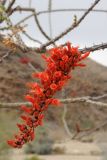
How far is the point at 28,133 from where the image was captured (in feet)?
5.75

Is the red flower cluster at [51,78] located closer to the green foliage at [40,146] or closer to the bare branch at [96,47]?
the bare branch at [96,47]

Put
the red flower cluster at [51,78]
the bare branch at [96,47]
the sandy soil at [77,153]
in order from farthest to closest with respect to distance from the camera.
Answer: the sandy soil at [77,153]
the bare branch at [96,47]
the red flower cluster at [51,78]

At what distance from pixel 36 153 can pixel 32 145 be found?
0.31 metres

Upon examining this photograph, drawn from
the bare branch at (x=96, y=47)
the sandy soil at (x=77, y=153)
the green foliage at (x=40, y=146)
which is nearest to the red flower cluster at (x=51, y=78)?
the bare branch at (x=96, y=47)

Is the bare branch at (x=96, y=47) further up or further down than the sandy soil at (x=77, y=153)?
further up

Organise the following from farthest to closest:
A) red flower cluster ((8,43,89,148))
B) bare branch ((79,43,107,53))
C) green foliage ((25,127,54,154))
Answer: green foliage ((25,127,54,154)) < bare branch ((79,43,107,53)) < red flower cluster ((8,43,89,148))

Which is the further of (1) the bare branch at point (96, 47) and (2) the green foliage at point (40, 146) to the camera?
(2) the green foliage at point (40, 146)

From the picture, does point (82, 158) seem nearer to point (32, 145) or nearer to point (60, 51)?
point (32, 145)

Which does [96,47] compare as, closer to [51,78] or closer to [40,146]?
[51,78]

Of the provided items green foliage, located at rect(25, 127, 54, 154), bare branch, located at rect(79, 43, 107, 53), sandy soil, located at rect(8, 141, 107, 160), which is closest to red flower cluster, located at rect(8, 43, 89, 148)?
bare branch, located at rect(79, 43, 107, 53)

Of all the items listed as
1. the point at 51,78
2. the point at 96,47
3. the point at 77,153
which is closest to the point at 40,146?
the point at 77,153

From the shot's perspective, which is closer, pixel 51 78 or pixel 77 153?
pixel 51 78

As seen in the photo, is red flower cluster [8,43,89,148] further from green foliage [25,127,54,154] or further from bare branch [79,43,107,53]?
green foliage [25,127,54,154]

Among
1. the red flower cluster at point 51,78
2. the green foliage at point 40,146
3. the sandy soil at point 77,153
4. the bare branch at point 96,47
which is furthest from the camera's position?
the green foliage at point 40,146
